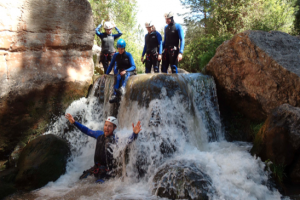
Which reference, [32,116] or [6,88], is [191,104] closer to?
[32,116]

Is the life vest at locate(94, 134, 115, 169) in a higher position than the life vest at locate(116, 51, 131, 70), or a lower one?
lower

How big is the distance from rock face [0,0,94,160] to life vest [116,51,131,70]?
104cm

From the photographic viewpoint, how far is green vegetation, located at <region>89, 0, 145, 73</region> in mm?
13219

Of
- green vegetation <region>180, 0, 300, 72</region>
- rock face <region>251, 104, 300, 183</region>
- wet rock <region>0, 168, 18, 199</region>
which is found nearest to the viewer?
wet rock <region>0, 168, 18, 199</region>

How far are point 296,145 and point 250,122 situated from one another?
1898mm

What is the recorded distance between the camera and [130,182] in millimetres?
3854

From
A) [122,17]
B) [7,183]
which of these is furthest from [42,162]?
[122,17]

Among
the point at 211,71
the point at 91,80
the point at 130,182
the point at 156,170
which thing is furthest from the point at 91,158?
the point at 211,71

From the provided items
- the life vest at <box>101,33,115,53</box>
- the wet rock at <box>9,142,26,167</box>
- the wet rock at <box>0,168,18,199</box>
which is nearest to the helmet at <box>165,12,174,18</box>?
the life vest at <box>101,33,115,53</box>

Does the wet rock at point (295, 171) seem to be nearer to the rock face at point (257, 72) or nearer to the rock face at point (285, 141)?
the rock face at point (285, 141)

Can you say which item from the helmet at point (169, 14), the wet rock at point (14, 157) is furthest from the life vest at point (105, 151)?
the helmet at point (169, 14)

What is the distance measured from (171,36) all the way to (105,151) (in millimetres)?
3643

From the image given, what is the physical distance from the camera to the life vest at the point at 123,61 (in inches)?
219

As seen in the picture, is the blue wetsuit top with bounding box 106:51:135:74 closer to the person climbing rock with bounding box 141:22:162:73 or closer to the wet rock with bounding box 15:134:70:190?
the person climbing rock with bounding box 141:22:162:73
